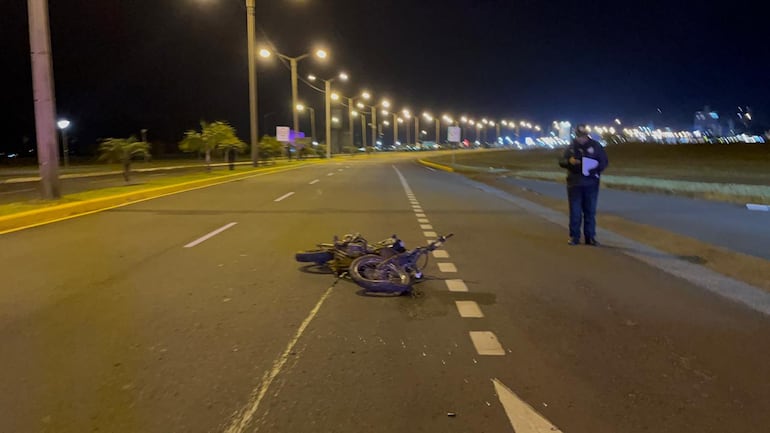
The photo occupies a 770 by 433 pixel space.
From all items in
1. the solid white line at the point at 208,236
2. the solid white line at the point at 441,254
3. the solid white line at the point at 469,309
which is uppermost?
the solid white line at the point at 208,236

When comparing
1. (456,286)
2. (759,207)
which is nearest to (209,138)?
(759,207)

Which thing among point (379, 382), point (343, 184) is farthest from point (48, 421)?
point (343, 184)

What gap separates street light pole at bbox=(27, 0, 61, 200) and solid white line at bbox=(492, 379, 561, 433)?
14373 millimetres

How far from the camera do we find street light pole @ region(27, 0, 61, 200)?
50.8 ft

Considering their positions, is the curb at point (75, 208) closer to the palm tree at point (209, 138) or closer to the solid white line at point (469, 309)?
the solid white line at point (469, 309)

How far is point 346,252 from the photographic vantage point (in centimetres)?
877

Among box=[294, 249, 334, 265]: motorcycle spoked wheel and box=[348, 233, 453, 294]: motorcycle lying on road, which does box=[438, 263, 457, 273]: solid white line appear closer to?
box=[348, 233, 453, 294]: motorcycle lying on road

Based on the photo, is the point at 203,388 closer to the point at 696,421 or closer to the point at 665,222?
the point at 696,421

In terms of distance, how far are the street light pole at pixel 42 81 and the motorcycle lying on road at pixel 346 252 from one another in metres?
9.62

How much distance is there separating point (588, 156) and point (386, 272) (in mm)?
4632

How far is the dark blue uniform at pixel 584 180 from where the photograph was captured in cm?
1095

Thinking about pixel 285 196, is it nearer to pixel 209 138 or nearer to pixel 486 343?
pixel 209 138

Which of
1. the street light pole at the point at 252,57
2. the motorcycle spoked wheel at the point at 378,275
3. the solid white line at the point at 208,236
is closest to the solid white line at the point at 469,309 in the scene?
the motorcycle spoked wheel at the point at 378,275

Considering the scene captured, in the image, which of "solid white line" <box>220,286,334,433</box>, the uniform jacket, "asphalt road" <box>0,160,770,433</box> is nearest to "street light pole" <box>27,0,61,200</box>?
"asphalt road" <box>0,160,770,433</box>
